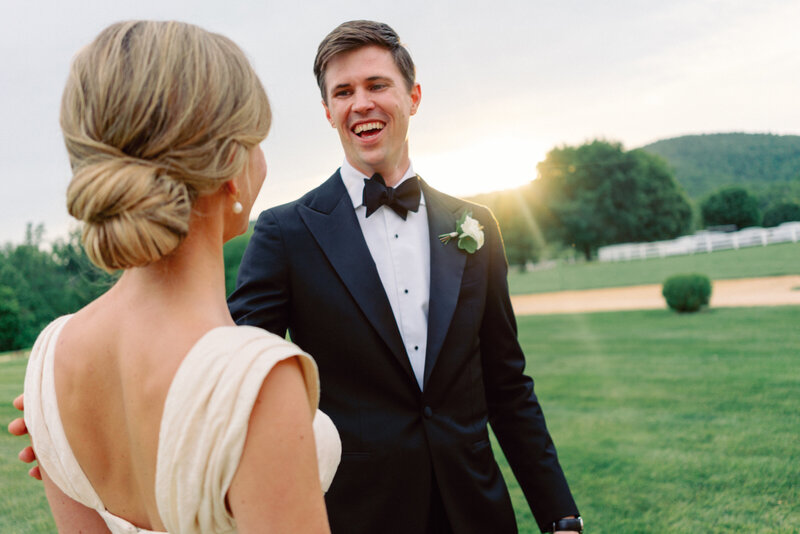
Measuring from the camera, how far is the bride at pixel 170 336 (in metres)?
1.12

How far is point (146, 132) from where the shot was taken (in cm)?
119

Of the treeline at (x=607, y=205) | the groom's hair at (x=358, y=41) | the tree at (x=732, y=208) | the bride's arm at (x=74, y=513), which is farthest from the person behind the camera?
the tree at (x=732, y=208)

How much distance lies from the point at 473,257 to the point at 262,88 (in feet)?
5.28

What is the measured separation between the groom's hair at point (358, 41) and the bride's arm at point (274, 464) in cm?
209

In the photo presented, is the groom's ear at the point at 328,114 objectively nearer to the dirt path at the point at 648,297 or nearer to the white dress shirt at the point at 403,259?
the white dress shirt at the point at 403,259

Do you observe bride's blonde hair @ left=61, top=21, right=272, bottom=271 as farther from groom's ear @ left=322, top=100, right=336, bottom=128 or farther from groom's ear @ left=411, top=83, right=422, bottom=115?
groom's ear @ left=411, top=83, right=422, bottom=115

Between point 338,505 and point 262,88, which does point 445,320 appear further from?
point 262,88

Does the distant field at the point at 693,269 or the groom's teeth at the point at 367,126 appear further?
the distant field at the point at 693,269

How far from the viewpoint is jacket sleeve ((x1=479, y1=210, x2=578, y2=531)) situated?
2754 mm

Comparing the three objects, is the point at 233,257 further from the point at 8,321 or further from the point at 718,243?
the point at 718,243

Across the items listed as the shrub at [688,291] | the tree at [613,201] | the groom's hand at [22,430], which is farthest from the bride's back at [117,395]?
the tree at [613,201]

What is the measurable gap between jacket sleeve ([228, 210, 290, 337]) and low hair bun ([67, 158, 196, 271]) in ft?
4.09

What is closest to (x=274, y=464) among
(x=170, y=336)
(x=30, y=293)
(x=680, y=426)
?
(x=170, y=336)

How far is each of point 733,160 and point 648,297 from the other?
91206 mm
